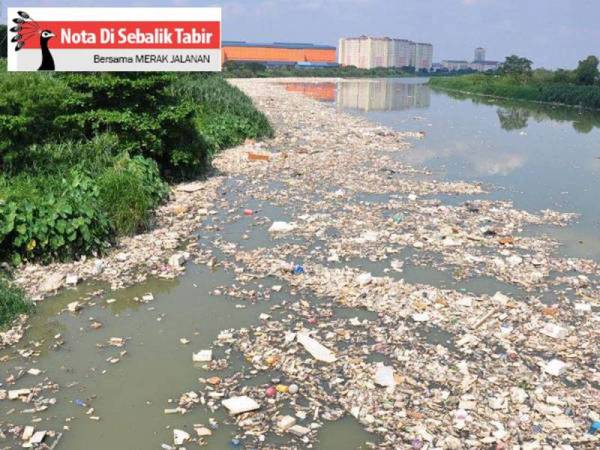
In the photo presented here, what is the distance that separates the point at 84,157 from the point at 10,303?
4003 mm

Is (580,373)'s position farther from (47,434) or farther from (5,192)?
(5,192)

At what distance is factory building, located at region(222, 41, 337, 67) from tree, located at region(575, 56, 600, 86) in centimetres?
6152

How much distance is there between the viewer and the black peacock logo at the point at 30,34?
11.0 meters

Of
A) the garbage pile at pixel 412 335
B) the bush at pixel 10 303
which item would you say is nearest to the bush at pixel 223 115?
the garbage pile at pixel 412 335

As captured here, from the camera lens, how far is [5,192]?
706cm

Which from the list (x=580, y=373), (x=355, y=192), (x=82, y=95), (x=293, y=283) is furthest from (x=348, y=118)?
(x=580, y=373)

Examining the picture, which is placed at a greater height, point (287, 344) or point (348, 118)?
point (348, 118)

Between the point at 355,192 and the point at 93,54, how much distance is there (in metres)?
5.84

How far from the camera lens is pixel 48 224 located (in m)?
6.84

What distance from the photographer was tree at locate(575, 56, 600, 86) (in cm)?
4416

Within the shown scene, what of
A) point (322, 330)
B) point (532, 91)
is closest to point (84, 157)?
point (322, 330)

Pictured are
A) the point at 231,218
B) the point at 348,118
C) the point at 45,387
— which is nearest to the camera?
the point at 45,387

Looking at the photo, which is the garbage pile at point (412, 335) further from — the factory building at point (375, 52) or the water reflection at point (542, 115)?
the factory building at point (375, 52)

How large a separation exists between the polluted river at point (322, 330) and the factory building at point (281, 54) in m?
90.5
